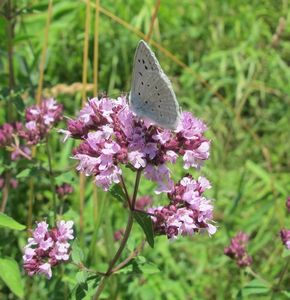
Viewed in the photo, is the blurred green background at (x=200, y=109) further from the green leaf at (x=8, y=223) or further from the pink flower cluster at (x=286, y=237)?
the green leaf at (x=8, y=223)

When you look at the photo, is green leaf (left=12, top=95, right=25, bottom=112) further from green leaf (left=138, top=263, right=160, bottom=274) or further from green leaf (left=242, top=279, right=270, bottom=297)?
green leaf (left=242, top=279, right=270, bottom=297)

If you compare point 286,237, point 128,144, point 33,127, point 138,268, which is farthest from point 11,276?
Result: point 286,237

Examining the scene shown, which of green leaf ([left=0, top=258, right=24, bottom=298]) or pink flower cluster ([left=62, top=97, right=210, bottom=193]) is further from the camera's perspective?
green leaf ([left=0, top=258, right=24, bottom=298])

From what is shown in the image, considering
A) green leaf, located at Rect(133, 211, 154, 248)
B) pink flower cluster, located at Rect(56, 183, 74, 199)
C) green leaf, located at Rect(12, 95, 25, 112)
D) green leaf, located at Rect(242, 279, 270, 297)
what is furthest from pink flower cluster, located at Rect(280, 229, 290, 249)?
green leaf, located at Rect(12, 95, 25, 112)

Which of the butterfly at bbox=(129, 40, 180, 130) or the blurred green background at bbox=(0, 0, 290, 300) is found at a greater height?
the butterfly at bbox=(129, 40, 180, 130)

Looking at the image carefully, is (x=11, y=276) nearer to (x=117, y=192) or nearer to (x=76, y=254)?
(x=76, y=254)

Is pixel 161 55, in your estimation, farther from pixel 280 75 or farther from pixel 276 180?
pixel 276 180
